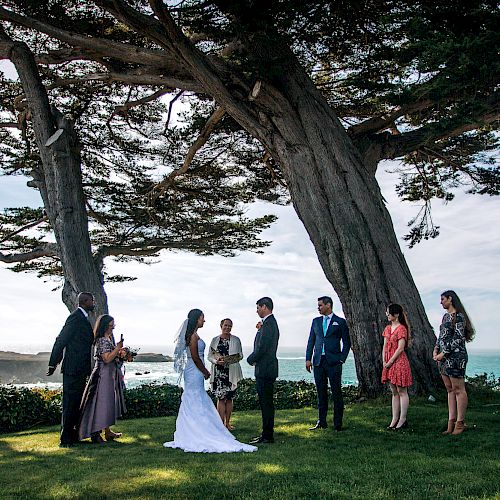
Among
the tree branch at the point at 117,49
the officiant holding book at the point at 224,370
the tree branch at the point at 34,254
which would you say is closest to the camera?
the officiant holding book at the point at 224,370

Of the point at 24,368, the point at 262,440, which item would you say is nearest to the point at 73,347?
the point at 262,440

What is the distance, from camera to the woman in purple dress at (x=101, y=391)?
26.5 ft

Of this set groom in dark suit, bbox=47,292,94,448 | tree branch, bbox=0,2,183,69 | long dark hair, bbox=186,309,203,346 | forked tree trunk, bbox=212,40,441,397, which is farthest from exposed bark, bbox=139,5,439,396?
groom in dark suit, bbox=47,292,94,448

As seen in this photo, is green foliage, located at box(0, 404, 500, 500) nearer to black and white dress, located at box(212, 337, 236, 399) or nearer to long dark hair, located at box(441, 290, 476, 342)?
black and white dress, located at box(212, 337, 236, 399)

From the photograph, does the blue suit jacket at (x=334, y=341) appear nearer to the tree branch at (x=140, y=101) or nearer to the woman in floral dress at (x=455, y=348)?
the woman in floral dress at (x=455, y=348)

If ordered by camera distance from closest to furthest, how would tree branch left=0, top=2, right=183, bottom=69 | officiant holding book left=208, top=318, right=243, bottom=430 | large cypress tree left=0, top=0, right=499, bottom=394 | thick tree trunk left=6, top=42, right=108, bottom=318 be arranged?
officiant holding book left=208, top=318, right=243, bottom=430 → large cypress tree left=0, top=0, right=499, bottom=394 → tree branch left=0, top=2, right=183, bottom=69 → thick tree trunk left=6, top=42, right=108, bottom=318

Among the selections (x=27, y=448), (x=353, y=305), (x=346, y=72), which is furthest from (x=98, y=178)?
(x=27, y=448)

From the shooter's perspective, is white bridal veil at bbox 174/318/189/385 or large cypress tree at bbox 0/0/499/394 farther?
large cypress tree at bbox 0/0/499/394

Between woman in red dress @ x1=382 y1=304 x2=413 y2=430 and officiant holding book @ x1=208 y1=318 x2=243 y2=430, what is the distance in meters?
2.02

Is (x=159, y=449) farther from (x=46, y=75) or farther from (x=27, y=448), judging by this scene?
(x=46, y=75)

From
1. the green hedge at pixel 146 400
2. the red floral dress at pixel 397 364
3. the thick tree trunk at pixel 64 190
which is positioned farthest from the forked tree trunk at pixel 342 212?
the thick tree trunk at pixel 64 190

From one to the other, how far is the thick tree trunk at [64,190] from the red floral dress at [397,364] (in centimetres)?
774

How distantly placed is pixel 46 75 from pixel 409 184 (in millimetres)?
9956

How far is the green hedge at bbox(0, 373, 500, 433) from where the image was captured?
A: 11.2 m
